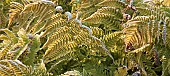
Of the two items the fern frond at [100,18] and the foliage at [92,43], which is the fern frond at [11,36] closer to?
the foliage at [92,43]

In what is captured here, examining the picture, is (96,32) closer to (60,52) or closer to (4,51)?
(60,52)

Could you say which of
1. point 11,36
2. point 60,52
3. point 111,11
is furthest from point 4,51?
point 111,11

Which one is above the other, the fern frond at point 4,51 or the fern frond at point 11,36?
the fern frond at point 11,36

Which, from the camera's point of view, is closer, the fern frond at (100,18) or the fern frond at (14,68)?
the fern frond at (14,68)

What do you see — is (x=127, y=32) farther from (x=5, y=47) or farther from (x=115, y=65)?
(x=5, y=47)

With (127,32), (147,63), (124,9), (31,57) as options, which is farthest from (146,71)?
(31,57)

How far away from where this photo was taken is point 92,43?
1104mm

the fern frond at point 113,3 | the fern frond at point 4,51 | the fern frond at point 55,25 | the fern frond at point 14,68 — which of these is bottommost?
the fern frond at point 14,68

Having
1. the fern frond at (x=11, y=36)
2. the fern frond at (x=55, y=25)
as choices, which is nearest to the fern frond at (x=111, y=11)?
the fern frond at (x=55, y=25)

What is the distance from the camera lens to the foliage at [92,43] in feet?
3.56

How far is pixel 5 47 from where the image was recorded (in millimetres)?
1151

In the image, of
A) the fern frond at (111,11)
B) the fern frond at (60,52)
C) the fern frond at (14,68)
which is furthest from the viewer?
the fern frond at (111,11)

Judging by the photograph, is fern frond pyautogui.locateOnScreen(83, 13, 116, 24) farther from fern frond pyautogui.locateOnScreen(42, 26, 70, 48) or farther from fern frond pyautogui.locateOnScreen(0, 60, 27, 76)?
fern frond pyautogui.locateOnScreen(0, 60, 27, 76)

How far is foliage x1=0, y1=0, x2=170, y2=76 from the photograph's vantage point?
3.56ft
